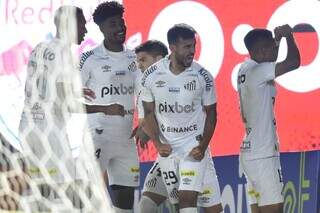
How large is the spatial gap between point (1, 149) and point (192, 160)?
2.52 metres

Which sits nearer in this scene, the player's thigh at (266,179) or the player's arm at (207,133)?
the player's arm at (207,133)

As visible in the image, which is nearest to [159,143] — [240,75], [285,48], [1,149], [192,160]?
[192,160]

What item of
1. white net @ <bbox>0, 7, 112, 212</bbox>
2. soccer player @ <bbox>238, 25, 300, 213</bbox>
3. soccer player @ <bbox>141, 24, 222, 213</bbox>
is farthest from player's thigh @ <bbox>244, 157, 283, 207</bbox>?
white net @ <bbox>0, 7, 112, 212</bbox>

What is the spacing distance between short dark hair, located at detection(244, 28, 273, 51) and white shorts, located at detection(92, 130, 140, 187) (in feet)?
3.09

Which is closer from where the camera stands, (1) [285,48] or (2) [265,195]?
(2) [265,195]

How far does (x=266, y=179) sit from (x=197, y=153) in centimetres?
60

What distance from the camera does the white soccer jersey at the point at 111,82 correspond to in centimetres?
523

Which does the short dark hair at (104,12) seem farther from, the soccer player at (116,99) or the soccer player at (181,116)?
the soccer player at (181,116)

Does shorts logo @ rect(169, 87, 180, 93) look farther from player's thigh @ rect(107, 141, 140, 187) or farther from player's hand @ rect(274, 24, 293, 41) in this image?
player's hand @ rect(274, 24, 293, 41)

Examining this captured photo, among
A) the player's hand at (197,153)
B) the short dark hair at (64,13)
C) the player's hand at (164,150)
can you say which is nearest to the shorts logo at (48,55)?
the short dark hair at (64,13)

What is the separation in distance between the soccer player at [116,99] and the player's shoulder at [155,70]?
0.30 meters

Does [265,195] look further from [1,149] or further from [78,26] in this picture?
[1,149]

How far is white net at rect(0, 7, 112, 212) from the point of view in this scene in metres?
2.33

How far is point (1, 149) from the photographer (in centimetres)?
235
